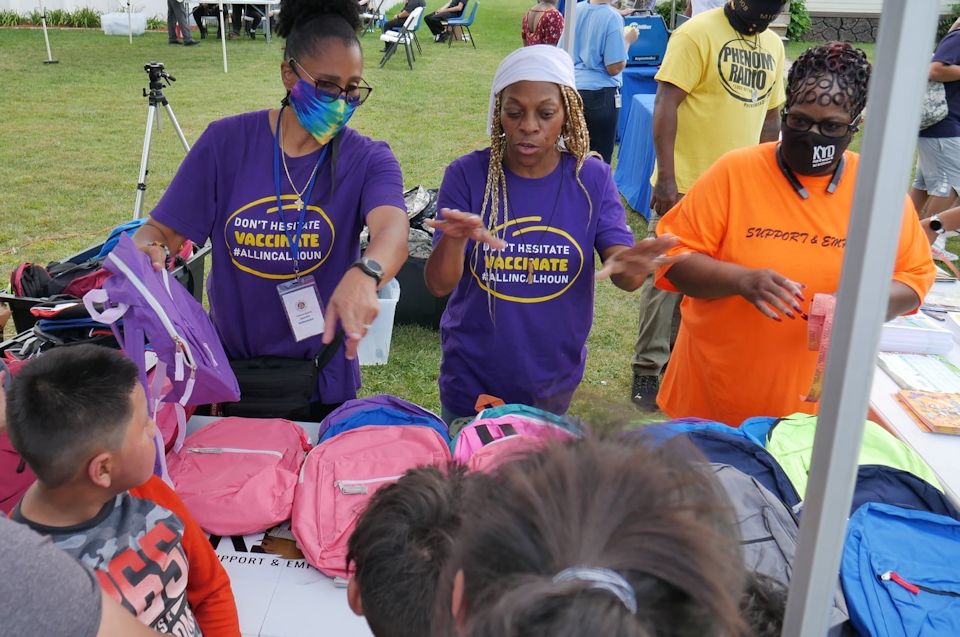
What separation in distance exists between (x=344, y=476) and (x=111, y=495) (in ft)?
1.97

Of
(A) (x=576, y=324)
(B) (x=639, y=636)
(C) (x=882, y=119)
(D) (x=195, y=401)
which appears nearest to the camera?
(B) (x=639, y=636)

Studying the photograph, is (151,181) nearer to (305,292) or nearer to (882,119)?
(305,292)

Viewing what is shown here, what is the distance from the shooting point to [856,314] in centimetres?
90

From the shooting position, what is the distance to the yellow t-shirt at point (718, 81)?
3.60m

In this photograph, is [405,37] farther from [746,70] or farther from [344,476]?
[344,476]

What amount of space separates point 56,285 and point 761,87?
10.9 ft

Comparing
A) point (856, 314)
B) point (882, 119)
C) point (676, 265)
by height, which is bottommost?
point (676, 265)

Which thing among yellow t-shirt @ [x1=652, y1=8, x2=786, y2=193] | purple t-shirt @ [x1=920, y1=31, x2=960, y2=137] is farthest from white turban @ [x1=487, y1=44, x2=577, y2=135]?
purple t-shirt @ [x1=920, y1=31, x2=960, y2=137]

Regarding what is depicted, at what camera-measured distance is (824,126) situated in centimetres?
199

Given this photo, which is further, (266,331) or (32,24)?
(32,24)

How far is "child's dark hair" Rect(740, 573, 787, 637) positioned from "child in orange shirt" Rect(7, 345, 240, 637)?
1084 mm

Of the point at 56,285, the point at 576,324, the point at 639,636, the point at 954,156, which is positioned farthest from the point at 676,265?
the point at 954,156

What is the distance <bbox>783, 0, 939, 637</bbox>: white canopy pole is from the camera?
0.85 meters

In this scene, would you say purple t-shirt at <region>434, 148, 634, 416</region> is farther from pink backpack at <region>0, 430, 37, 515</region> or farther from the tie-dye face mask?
pink backpack at <region>0, 430, 37, 515</region>
